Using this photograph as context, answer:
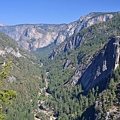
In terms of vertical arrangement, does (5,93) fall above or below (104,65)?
above

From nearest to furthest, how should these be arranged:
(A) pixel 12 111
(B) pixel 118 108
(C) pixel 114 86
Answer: (B) pixel 118 108 → (C) pixel 114 86 → (A) pixel 12 111

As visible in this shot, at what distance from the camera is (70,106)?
15925cm

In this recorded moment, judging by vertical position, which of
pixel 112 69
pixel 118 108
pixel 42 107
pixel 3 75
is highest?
pixel 3 75

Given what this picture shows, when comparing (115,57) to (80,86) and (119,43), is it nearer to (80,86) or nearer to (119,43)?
(119,43)

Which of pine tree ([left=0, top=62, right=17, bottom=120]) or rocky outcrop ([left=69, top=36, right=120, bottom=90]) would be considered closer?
pine tree ([left=0, top=62, right=17, bottom=120])

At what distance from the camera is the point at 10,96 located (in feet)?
97.2

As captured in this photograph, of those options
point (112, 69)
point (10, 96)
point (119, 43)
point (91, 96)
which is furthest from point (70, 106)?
point (10, 96)

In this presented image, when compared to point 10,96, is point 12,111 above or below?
below

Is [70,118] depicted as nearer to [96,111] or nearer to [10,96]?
[96,111]

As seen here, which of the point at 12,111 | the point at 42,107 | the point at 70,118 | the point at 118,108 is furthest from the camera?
the point at 42,107

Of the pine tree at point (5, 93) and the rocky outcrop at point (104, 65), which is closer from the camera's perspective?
the pine tree at point (5, 93)

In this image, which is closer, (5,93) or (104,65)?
(5,93)

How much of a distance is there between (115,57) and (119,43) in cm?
972

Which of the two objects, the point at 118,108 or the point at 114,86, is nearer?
the point at 118,108
